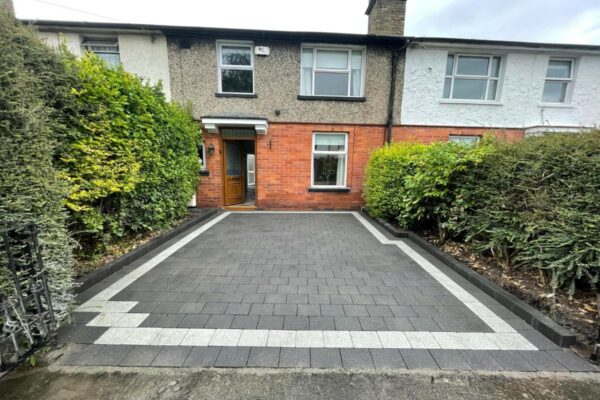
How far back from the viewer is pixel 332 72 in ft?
24.7

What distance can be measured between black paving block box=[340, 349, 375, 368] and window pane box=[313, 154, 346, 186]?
20.7 feet

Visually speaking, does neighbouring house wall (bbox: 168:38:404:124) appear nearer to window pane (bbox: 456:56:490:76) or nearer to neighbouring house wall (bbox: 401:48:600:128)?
neighbouring house wall (bbox: 401:48:600:128)

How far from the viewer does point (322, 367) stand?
1773mm

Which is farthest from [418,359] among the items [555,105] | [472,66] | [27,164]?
[555,105]

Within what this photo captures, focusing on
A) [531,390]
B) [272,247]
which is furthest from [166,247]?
[531,390]

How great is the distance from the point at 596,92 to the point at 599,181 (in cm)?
907

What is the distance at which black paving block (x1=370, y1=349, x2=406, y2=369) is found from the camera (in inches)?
71.1

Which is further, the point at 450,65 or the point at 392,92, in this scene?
the point at 450,65

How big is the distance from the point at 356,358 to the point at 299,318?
25.7 inches

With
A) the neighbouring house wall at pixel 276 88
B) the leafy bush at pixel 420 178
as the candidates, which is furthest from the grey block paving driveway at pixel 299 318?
the neighbouring house wall at pixel 276 88

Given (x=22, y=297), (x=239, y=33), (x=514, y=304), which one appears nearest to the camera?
(x=22, y=297)

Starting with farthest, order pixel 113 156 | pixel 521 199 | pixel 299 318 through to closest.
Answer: pixel 113 156
pixel 521 199
pixel 299 318

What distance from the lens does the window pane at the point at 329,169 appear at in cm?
788

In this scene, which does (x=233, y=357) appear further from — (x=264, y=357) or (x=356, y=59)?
(x=356, y=59)
